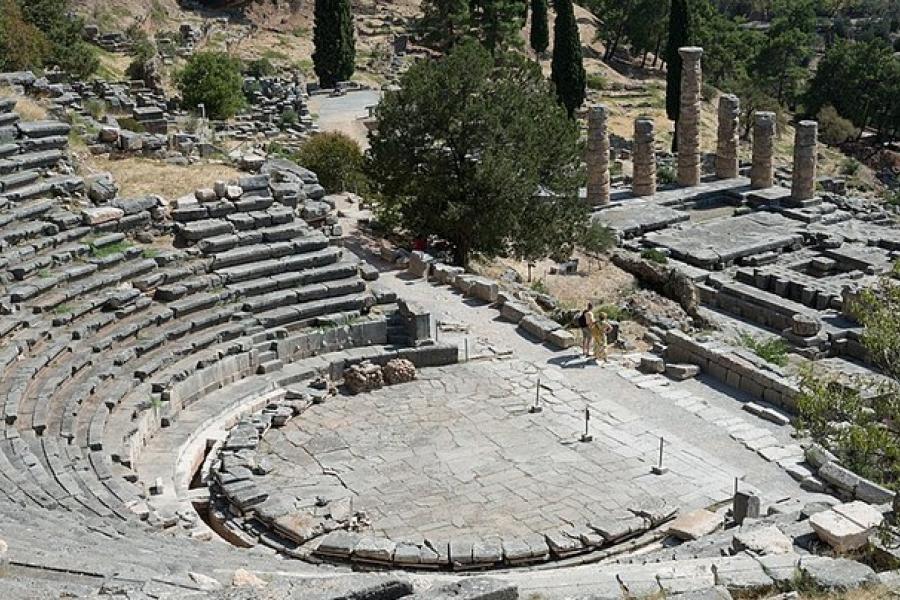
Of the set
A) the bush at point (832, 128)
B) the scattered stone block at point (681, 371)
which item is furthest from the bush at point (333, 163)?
the bush at point (832, 128)

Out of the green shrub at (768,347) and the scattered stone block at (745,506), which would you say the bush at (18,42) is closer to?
the green shrub at (768,347)

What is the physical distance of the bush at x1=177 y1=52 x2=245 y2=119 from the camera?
42094mm

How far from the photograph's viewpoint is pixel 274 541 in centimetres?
1586

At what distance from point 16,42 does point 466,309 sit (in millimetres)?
17938

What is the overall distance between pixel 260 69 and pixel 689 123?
20.2 m

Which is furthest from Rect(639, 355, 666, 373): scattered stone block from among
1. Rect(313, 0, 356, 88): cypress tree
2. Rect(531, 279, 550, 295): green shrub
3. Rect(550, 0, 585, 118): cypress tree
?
Rect(313, 0, 356, 88): cypress tree

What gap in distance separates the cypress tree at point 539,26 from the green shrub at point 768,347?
38.7m

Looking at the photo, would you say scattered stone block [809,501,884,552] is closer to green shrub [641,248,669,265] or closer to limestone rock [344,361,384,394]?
limestone rock [344,361,384,394]

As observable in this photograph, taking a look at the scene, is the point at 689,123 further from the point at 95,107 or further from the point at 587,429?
the point at 587,429

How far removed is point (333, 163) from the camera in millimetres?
33594

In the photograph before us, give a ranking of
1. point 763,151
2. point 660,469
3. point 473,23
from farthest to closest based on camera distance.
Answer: point 473,23
point 763,151
point 660,469

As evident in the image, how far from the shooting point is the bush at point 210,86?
42094 mm

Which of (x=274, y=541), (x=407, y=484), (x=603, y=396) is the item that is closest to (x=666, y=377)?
(x=603, y=396)

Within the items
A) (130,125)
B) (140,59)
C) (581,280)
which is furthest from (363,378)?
(140,59)
